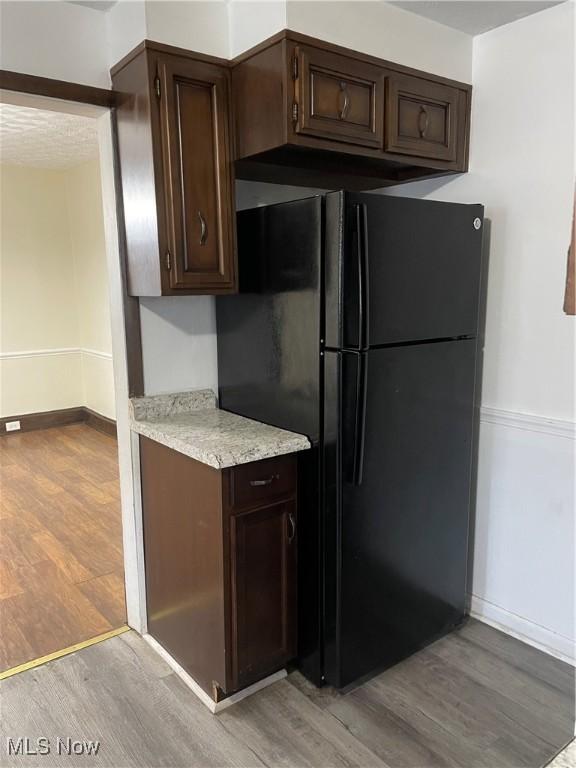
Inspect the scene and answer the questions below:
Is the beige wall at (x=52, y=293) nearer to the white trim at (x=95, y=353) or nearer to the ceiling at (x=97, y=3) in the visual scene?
the white trim at (x=95, y=353)

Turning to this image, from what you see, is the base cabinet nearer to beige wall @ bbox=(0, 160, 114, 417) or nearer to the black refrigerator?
the black refrigerator

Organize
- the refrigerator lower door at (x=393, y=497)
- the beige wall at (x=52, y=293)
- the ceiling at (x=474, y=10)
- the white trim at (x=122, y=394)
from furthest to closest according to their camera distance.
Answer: the beige wall at (x=52, y=293) → the white trim at (x=122, y=394) → the ceiling at (x=474, y=10) → the refrigerator lower door at (x=393, y=497)

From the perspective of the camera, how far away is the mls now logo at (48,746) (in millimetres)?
1880

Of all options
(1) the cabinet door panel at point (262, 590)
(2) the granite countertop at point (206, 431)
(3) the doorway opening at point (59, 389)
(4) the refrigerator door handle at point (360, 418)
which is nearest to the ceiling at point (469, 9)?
(3) the doorway opening at point (59, 389)

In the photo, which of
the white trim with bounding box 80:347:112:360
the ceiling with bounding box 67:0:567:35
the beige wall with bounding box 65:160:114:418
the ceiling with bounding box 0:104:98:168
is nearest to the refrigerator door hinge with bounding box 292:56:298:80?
the ceiling with bounding box 67:0:567:35

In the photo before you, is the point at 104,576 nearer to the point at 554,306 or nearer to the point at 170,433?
the point at 170,433

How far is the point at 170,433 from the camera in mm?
2104

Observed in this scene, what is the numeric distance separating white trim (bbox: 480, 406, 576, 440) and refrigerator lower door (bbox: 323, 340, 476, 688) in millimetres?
140

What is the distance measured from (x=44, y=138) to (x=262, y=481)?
141 inches

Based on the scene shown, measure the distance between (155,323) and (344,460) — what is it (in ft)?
3.07

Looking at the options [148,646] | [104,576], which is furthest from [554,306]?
[104,576]

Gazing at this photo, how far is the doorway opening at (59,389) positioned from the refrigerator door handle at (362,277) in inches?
37.2

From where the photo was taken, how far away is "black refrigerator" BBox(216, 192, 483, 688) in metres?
1.93

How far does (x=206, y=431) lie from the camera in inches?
84.3
